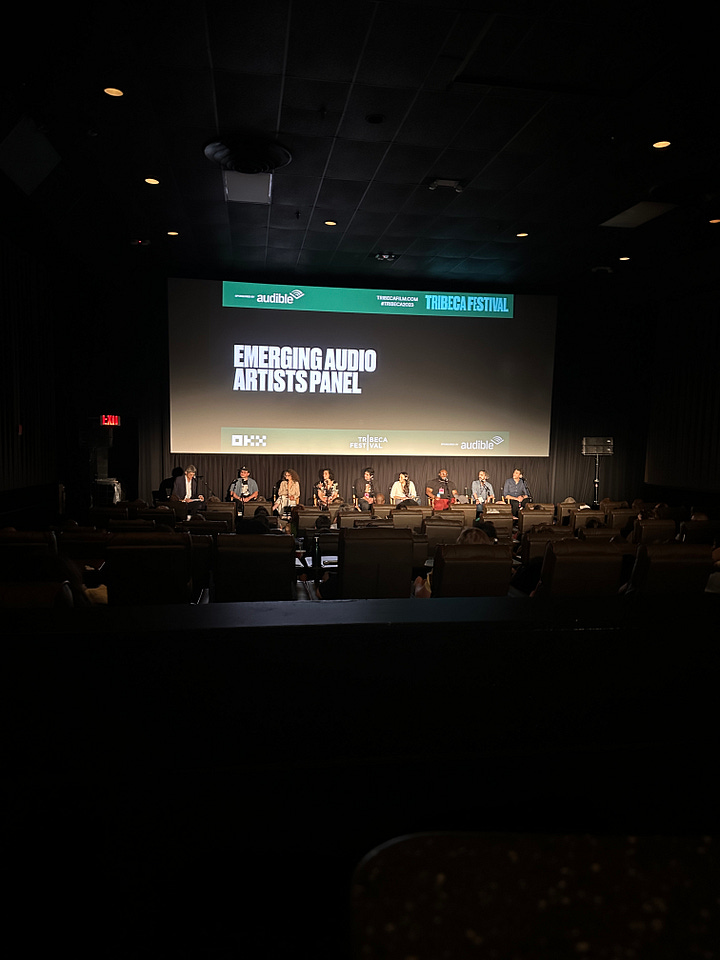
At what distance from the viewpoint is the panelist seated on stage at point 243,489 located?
1102 cm

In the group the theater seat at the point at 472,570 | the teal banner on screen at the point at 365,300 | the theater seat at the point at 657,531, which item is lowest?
the theater seat at the point at 657,531

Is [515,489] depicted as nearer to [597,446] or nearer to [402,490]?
[597,446]

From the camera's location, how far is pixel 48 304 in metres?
9.75

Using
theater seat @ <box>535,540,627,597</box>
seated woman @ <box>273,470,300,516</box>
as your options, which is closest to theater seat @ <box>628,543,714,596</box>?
theater seat @ <box>535,540,627,597</box>

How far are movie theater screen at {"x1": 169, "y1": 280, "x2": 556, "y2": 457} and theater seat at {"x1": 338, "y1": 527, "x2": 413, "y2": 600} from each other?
344 inches

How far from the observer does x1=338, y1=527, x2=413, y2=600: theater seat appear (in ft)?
10.3

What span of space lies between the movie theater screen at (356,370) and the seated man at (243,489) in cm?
79

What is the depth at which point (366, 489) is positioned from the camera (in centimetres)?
1191

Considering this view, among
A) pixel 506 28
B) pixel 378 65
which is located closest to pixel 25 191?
pixel 378 65

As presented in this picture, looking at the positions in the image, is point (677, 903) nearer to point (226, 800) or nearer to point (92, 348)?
point (226, 800)

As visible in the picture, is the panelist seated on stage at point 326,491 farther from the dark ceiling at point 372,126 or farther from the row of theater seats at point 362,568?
the row of theater seats at point 362,568

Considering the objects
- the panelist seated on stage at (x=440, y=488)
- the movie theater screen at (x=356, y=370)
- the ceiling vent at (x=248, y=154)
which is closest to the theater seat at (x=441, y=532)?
the ceiling vent at (x=248, y=154)

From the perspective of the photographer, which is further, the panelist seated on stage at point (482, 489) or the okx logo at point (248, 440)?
the panelist seated on stage at point (482, 489)

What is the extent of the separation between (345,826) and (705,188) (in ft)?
27.2
